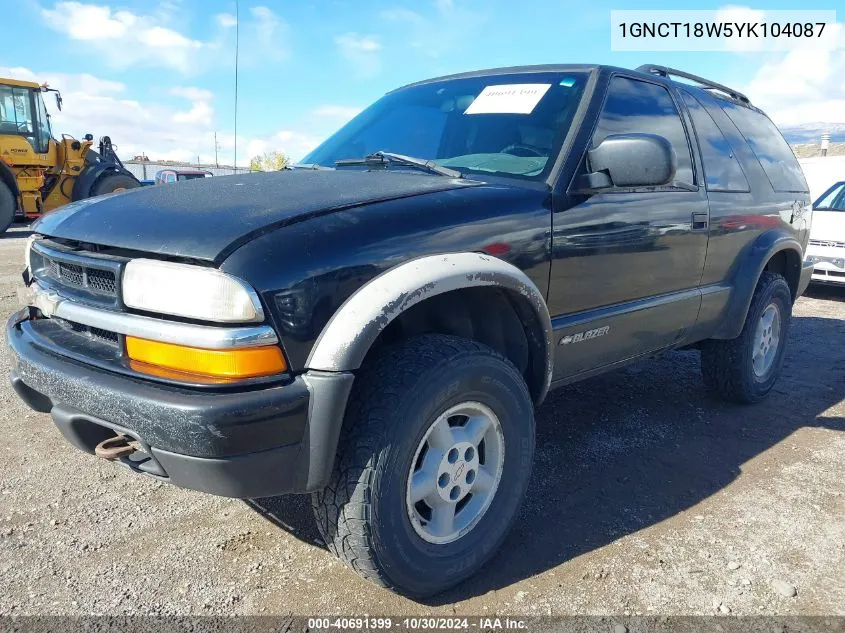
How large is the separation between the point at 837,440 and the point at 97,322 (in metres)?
3.86

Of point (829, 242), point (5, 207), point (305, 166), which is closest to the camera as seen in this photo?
point (305, 166)

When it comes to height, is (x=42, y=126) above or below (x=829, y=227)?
above

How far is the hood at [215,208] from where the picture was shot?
1.85 m

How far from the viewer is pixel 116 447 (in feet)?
6.62

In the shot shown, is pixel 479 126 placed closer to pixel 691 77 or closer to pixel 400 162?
pixel 400 162

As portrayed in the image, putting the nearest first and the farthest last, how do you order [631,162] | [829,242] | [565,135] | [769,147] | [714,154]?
[631,162] < [565,135] < [714,154] < [769,147] < [829,242]

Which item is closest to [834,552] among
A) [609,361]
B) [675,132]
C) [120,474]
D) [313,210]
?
[609,361]

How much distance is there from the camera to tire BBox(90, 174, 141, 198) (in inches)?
553

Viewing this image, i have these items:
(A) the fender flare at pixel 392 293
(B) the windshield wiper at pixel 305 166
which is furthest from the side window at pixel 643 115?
(B) the windshield wiper at pixel 305 166

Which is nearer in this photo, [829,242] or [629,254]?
[629,254]

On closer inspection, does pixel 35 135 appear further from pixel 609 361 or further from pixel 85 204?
pixel 609 361

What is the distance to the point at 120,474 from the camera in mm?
2980

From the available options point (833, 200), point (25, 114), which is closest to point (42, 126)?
point (25, 114)

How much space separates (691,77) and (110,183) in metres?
13.4
